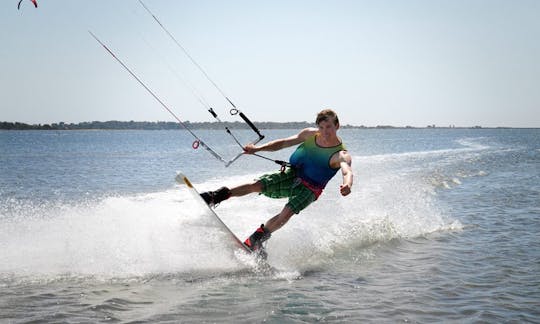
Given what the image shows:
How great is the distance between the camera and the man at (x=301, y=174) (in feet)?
22.2

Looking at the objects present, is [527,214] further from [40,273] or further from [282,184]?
[40,273]

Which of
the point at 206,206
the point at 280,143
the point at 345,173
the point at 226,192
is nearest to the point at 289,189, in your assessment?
the point at 280,143

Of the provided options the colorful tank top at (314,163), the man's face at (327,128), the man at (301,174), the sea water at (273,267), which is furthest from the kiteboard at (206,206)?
the man's face at (327,128)

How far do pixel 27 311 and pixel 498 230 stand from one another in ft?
26.3

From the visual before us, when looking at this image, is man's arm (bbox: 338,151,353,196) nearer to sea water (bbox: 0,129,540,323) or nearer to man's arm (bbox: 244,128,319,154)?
man's arm (bbox: 244,128,319,154)

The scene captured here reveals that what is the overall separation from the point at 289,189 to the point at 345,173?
1.32 meters

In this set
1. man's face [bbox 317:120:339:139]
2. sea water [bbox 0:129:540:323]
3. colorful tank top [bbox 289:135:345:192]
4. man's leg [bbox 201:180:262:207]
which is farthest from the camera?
colorful tank top [bbox 289:135:345:192]

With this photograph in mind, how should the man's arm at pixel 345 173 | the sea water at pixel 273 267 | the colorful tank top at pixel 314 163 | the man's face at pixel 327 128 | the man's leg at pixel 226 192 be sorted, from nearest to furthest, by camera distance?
1. the sea water at pixel 273 267
2. the man's arm at pixel 345 173
3. the man's leg at pixel 226 192
4. the man's face at pixel 327 128
5. the colorful tank top at pixel 314 163

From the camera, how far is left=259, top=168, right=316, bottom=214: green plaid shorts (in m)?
7.00

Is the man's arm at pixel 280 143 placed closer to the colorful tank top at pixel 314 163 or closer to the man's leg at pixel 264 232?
the colorful tank top at pixel 314 163

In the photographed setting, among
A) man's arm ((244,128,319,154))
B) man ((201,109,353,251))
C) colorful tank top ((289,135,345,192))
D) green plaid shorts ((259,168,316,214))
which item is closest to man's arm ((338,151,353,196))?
man ((201,109,353,251))

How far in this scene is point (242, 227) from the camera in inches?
364

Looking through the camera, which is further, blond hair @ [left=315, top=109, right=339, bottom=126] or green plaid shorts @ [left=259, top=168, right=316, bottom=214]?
green plaid shorts @ [left=259, top=168, right=316, bottom=214]

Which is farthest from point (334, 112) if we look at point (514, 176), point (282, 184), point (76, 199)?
point (514, 176)
